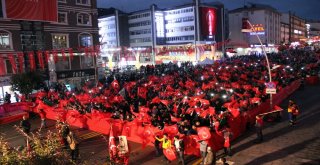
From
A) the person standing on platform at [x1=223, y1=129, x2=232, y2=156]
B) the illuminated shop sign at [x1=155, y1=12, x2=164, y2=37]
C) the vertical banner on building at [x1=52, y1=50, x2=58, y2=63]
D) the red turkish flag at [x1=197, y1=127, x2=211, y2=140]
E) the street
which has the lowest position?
the street

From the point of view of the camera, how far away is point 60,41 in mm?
40500

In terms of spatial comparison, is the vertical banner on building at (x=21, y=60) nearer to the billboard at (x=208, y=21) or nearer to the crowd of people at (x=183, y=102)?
the crowd of people at (x=183, y=102)

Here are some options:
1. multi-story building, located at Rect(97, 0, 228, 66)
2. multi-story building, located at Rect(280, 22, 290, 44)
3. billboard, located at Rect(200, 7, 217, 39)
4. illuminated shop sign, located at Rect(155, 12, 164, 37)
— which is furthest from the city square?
multi-story building, located at Rect(280, 22, 290, 44)

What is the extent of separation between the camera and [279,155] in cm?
1345

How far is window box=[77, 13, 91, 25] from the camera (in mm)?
43044

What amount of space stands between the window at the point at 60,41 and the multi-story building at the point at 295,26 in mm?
114942

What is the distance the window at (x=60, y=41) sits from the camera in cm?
3966

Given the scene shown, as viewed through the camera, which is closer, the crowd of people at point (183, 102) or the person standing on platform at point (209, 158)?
the person standing on platform at point (209, 158)

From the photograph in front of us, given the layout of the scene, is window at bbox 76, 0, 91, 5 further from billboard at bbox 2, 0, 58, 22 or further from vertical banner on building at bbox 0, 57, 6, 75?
vertical banner on building at bbox 0, 57, 6, 75

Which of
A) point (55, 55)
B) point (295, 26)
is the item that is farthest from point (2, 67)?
point (295, 26)

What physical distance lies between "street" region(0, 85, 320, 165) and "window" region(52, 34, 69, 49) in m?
21.2

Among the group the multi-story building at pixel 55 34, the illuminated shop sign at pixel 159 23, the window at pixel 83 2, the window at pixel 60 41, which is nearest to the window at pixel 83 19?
the multi-story building at pixel 55 34

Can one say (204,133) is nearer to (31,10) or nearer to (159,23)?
(31,10)

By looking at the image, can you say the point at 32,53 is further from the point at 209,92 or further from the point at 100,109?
the point at 209,92
